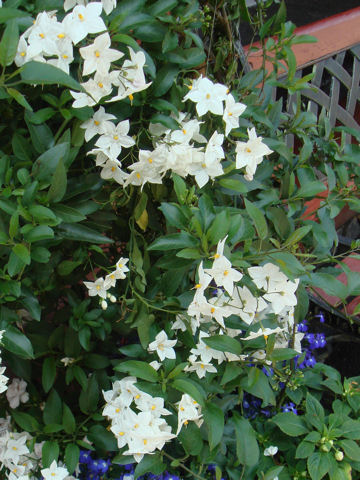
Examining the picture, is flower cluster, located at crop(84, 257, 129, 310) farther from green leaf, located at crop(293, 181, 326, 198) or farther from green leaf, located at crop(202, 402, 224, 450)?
green leaf, located at crop(293, 181, 326, 198)

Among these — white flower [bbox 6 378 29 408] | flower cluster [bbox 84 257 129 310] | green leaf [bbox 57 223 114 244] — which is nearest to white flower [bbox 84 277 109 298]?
flower cluster [bbox 84 257 129 310]

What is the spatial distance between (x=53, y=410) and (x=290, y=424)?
0.62 metres

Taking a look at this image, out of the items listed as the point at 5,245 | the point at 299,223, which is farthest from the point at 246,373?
the point at 5,245

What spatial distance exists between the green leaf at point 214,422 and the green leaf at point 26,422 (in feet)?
1.39

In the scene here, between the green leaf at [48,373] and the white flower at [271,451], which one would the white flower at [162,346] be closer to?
the green leaf at [48,373]

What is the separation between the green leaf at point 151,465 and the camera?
3.92ft

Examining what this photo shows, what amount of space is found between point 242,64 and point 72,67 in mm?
609

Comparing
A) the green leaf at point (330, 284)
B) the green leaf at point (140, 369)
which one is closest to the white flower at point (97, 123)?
the green leaf at point (140, 369)

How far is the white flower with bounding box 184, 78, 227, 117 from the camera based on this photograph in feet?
3.44

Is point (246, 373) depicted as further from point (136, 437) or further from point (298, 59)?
point (298, 59)

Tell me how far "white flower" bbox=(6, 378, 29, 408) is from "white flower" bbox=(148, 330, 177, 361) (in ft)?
1.56

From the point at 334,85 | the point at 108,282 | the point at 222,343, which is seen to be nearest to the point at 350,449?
the point at 222,343

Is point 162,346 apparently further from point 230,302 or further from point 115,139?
point 115,139

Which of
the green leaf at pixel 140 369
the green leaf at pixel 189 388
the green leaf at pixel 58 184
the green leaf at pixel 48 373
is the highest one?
the green leaf at pixel 58 184
